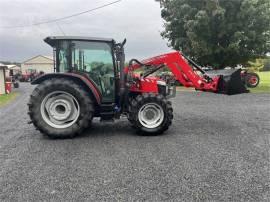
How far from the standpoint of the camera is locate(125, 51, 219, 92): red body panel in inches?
304

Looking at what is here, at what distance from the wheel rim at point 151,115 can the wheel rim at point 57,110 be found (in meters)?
1.55

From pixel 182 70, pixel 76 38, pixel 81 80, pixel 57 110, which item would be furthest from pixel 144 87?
pixel 57 110

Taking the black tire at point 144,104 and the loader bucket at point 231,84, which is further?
the loader bucket at point 231,84

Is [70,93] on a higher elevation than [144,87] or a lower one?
lower

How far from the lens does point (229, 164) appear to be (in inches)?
197

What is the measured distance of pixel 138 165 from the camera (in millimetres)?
4996

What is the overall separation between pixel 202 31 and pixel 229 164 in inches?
658

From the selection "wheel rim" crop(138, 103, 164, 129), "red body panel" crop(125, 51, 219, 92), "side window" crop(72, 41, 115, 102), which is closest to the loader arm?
"red body panel" crop(125, 51, 219, 92)

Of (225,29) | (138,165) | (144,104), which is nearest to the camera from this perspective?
(138,165)

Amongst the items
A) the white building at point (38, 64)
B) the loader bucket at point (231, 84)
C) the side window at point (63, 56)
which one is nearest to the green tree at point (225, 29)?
the loader bucket at point (231, 84)

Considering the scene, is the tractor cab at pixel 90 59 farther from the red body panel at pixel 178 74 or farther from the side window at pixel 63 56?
the red body panel at pixel 178 74

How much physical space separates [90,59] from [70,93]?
3.12ft

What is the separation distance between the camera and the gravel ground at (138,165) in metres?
3.97

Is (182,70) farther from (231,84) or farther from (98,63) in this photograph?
(98,63)
